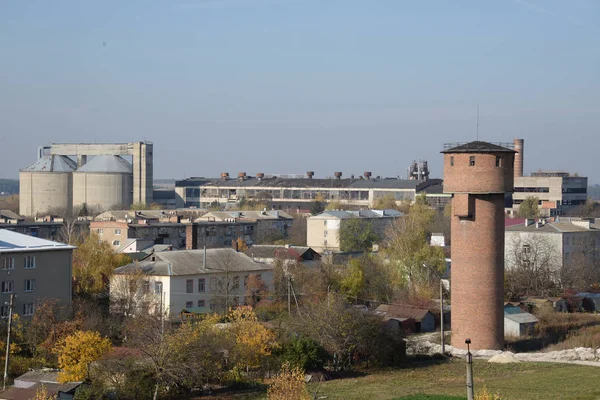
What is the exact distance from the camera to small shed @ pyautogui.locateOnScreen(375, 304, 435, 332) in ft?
126

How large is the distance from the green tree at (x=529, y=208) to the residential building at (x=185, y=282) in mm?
44879

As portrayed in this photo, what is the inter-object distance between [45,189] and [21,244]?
65809 mm

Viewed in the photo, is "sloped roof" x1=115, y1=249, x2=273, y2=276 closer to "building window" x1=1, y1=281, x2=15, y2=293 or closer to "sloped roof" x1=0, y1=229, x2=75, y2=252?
"sloped roof" x1=0, y1=229, x2=75, y2=252

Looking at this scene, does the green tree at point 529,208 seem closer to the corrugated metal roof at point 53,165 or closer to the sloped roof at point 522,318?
the sloped roof at point 522,318

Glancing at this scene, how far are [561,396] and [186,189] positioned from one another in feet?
322

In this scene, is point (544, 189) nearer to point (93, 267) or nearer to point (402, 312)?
point (402, 312)

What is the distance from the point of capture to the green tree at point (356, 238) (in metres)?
63.9

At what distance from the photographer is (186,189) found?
119000mm

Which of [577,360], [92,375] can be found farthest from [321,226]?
[92,375]

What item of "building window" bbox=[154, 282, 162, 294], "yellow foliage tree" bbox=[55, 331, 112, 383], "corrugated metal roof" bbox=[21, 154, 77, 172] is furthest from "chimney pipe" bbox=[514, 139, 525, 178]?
"yellow foliage tree" bbox=[55, 331, 112, 383]

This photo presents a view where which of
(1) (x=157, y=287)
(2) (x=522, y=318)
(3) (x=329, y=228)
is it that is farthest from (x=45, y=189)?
(2) (x=522, y=318)

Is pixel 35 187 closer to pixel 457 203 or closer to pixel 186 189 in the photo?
pixel 186 189

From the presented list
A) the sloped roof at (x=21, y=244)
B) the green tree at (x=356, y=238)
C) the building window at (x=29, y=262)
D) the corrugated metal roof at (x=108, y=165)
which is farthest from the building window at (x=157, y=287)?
the corrugated metal roof at (x=108, y=165)

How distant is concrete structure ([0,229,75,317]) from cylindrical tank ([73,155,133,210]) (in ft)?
205
